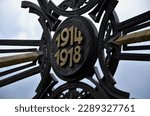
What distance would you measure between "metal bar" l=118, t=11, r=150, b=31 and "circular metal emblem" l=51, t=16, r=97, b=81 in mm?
217

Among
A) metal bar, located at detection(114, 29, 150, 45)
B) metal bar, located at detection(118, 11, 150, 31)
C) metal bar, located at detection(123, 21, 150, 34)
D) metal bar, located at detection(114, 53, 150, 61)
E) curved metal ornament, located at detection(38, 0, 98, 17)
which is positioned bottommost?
metal bar, located at detection(114, 53, 150, 61)

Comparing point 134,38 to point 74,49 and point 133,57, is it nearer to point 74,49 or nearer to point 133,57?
point 133,57

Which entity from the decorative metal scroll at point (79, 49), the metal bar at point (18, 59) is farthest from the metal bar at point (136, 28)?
the metal bar at point (18, 59)

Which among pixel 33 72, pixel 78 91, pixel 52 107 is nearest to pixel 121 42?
pixel 78 91

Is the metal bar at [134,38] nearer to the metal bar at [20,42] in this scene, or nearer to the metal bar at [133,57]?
the metal bar at [133,57]

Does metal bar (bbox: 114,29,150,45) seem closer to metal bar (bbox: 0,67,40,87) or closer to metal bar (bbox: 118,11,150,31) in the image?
metal bar (bbox: 118,11,150,31)

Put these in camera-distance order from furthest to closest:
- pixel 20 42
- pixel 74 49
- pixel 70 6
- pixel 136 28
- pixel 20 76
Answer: pixel 20 42, pixel 20 76, pixel 70 6, pixel 74 49, pixel 136 28

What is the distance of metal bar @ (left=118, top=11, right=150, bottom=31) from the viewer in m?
3.11

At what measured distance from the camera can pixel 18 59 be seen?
3738 mm

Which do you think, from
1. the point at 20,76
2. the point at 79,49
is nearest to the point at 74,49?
the point at 79,49

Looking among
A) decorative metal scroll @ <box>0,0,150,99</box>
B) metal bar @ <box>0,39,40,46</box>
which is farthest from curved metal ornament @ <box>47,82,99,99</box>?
metal bar @ <box>0,39,40,46</box>

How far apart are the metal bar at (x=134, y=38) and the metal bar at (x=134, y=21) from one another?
0.09 m

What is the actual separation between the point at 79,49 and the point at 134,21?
48 cm

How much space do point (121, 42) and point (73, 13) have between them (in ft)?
1.94
